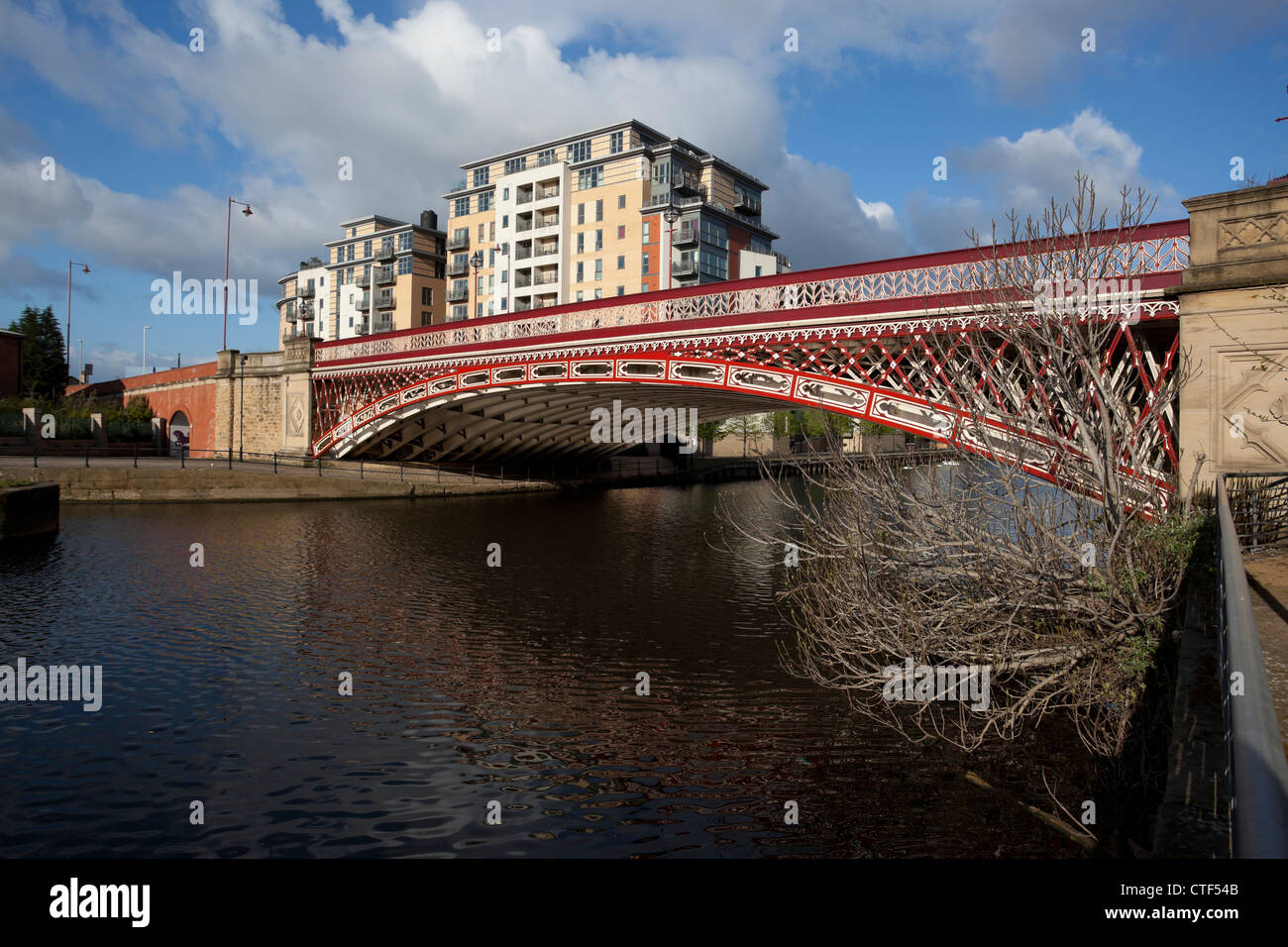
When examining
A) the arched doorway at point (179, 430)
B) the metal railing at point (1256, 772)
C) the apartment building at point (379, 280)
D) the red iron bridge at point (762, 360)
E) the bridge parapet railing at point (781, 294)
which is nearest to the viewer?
the metal railing at point (1256, 772)

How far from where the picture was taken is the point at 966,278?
14.4 metres

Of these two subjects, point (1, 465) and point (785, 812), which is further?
point (1, 465)

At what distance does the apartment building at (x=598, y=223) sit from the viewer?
53188 millimetres

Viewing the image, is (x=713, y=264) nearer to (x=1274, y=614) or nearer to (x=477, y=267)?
(x=477, y=267)

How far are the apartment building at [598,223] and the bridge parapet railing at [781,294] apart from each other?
72.0 ft

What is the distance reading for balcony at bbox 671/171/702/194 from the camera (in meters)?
54.0

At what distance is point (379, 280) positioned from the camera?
237 ft

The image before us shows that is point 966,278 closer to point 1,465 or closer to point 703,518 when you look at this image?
point 703,518

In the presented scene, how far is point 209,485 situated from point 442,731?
2580 cm

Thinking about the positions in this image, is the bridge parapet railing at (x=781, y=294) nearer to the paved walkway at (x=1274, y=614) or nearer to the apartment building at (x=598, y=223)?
the paved walkway at (x=1274, y=614)

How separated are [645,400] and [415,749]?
24099mm

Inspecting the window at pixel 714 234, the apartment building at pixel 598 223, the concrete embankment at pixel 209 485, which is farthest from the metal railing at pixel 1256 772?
the window at pixel 714 234
